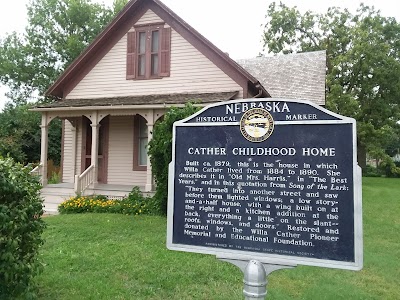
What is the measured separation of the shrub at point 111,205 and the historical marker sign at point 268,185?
7.93 metres

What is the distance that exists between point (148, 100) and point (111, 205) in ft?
12.7

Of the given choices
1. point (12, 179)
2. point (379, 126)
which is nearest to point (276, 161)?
point (12, 179)

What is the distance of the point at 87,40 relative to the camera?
121ft

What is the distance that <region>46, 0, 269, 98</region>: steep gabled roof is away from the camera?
44.9ft

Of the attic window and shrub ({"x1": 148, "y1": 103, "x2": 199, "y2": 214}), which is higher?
the attic window

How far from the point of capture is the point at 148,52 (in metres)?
15.2

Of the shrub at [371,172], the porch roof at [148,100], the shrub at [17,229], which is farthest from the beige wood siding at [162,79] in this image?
the shrub at [371,172]

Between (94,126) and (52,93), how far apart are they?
3865mm

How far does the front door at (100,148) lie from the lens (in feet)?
52.3

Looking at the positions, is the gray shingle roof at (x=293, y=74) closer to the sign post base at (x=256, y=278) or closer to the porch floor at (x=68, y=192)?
the porch floor at (x=68, y=192)

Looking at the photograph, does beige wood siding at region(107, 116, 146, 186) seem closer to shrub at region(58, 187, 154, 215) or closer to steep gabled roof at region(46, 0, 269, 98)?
shrub at region(58, 187, 154, 215)

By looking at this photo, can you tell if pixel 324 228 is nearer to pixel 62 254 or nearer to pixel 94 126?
pixel 62 254

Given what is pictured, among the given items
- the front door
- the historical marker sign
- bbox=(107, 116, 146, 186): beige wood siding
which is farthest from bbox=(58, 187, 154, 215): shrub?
the historical marker sign

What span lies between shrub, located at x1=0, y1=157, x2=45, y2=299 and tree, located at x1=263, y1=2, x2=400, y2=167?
1010 inches
